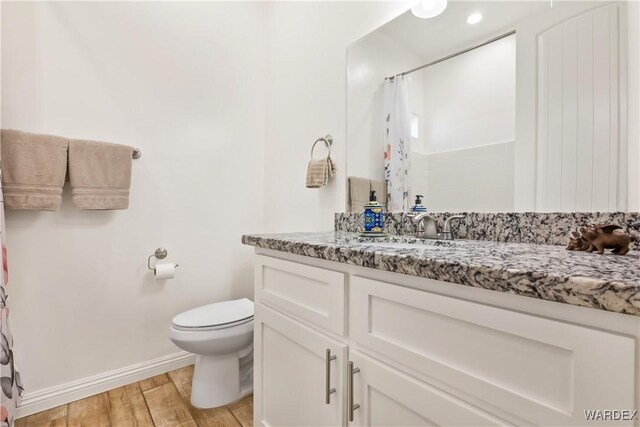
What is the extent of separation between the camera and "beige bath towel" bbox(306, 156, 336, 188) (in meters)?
1.68

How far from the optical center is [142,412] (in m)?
1.46

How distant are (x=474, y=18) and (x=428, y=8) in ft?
Answer: 0.76

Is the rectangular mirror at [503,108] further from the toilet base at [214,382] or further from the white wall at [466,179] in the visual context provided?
the toilet base at [214,382]

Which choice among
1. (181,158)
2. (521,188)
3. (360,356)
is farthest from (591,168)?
(181,158)

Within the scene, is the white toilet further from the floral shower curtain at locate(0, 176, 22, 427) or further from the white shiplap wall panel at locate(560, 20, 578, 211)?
the white shiplap wall panel at locate(560, 20, 578, 211)

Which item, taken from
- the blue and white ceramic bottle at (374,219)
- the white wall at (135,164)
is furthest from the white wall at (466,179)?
the white wall at (135,164)

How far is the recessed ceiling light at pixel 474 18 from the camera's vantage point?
117cm

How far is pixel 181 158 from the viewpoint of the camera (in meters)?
1.88

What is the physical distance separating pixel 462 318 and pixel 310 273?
18.2 inches

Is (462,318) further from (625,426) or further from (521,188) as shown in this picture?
(521,188)

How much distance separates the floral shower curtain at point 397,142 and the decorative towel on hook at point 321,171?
339 mm

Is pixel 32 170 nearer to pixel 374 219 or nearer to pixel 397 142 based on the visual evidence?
pixel 374 219

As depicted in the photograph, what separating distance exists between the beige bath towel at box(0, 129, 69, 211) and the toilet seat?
2.60 ft

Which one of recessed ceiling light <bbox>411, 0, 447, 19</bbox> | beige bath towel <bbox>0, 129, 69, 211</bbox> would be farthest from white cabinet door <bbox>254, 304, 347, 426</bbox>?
recessed ceiling light <bbox>411, 0, 447, 19</bbox>
